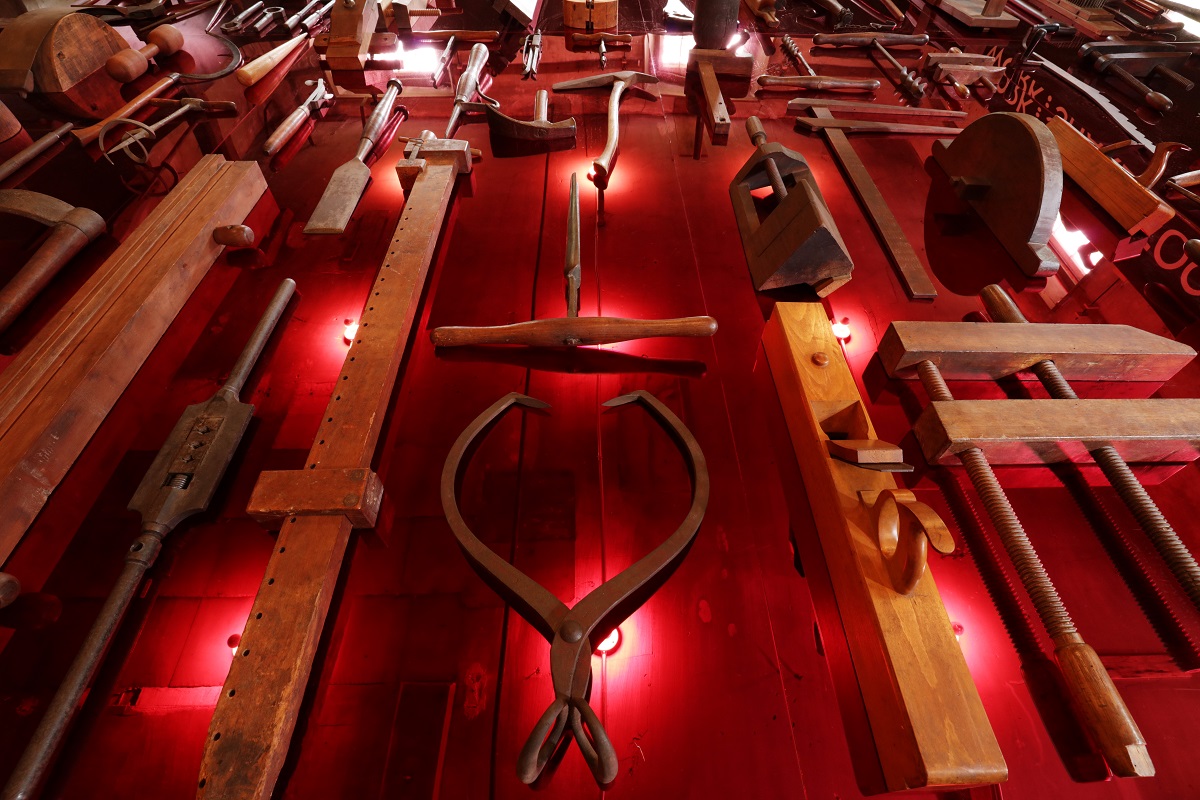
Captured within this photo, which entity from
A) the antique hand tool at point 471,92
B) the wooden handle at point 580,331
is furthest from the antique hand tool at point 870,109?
the wooden handle at point 580,331

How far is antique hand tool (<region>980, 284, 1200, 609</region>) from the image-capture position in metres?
1.41

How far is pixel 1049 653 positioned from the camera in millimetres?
1443

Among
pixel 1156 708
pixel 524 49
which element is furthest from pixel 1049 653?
pixel 524 49

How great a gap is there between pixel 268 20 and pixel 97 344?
13.1 ft

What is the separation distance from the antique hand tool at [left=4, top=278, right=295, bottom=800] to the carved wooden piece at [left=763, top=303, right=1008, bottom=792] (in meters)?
1.80

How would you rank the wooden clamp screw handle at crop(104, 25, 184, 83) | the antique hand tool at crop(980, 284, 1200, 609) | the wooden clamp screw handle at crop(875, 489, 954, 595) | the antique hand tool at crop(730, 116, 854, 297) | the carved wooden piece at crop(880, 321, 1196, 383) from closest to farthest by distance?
the wooden clamp screw handle at crop(875, 489, 954, 595)
the antique hand tool at crop(980, 284, 1200, 609)
the carved wooden piece at crop(880, 321, 1196, 383)
the antique hand tool at crop(730, 116, 854, 297)
the wooden clamp screw handle at crop(104, 25, 184, 83)

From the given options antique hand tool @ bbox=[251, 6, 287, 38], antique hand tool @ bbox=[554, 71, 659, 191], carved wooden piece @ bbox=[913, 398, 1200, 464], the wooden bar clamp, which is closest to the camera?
the wooden bar clamp

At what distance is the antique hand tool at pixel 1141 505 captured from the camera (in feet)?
4.61

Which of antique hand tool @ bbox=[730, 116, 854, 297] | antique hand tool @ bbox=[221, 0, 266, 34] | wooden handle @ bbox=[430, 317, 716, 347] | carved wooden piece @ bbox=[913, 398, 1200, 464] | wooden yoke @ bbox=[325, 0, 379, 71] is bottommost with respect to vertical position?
carved wooden piece @ bbox=[913, 398, 1200, 464]

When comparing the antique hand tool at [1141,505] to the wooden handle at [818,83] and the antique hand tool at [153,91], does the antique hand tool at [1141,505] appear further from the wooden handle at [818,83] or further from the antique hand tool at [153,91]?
the antique hand tool at [153,91]

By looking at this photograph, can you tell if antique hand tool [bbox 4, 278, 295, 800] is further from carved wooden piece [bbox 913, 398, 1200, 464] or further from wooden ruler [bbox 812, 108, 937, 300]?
wooden ruler [bbox 812, 108, 937, 300]

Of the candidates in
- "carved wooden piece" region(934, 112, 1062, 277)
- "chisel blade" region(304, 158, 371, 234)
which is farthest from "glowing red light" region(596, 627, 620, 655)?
"carved wooden piece" region(934, 112, 1062, 277)

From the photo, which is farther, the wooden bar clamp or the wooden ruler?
the wooden ruler

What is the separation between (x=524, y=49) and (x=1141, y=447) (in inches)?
171
